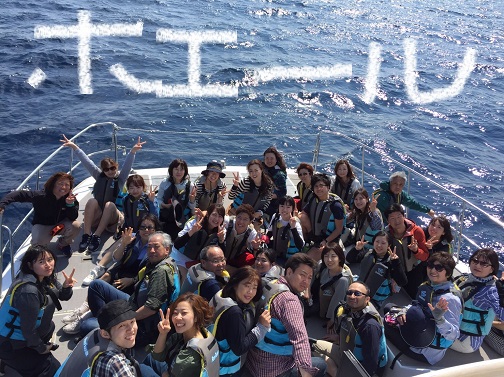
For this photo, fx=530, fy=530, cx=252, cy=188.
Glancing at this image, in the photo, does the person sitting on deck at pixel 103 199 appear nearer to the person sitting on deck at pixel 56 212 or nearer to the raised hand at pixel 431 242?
the person sitting on deck at pixel 56 212

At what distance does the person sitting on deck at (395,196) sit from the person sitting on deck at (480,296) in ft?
7.75

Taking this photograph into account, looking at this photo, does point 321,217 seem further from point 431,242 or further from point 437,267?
point 437,267

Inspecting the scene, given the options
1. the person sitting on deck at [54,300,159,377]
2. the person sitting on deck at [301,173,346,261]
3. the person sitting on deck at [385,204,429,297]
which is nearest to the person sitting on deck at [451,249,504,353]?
the person sitting on deck at [385,204,429,297]

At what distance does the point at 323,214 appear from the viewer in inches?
316

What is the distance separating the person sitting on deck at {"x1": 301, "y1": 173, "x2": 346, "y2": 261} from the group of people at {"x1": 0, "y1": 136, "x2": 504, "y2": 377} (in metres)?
0.02

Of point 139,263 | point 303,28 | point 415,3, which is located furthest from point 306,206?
point 415,3

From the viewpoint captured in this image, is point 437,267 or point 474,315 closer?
point 437,267

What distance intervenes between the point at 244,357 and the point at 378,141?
1652 centimetres

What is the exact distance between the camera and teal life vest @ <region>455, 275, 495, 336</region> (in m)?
6.04

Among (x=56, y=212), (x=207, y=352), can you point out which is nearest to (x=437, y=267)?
(x=207, y=352)

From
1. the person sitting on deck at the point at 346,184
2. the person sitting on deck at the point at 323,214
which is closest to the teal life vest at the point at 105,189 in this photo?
the person sitting on deck at the point at 323,214

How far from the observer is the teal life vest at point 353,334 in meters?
5.39

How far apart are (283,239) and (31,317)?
3.63 metres

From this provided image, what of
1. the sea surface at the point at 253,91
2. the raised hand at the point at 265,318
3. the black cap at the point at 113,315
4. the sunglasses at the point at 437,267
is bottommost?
the sea surface at the point at 253,91
